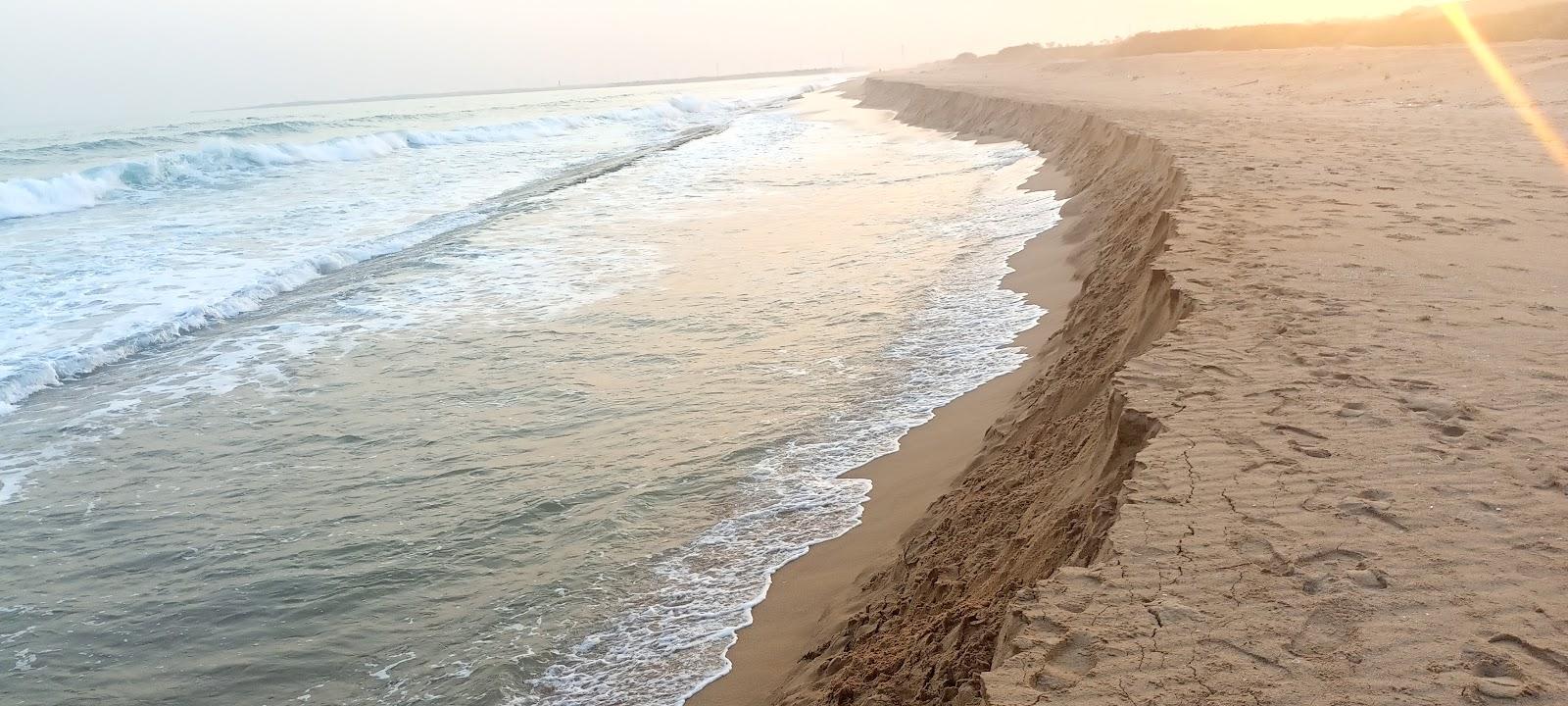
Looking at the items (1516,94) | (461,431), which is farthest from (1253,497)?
(1516,94)

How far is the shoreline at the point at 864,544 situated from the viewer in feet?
12.1

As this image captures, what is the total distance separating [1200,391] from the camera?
3.92 m

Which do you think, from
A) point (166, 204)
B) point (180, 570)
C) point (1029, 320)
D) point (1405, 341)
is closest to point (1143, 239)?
point (1029, 320)

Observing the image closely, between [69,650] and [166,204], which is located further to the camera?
[166,204]

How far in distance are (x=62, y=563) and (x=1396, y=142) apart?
43.5 feet

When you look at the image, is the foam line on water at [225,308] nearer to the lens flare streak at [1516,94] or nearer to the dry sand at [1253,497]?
the dry sand at [1253,497]

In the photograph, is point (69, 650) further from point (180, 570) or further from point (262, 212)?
point (262, 212)

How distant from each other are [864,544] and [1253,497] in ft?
6.30

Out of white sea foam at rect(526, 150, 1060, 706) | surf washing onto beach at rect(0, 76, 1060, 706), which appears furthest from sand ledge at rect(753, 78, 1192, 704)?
surf washing onto beach at rect(0, 76, 1060, 706)

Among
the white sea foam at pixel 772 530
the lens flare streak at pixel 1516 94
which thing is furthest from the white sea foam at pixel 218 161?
the lens flare streak at pixel 1516 94

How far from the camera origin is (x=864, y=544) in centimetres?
455

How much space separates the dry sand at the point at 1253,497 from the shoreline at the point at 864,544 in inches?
0.8

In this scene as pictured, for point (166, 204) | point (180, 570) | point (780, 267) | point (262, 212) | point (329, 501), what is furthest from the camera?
point (166, 204)

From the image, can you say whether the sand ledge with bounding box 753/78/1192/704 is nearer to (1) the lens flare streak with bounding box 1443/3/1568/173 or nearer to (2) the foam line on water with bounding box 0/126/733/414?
(1) the lens flare streak with bounding box 1443/3/1568/173
